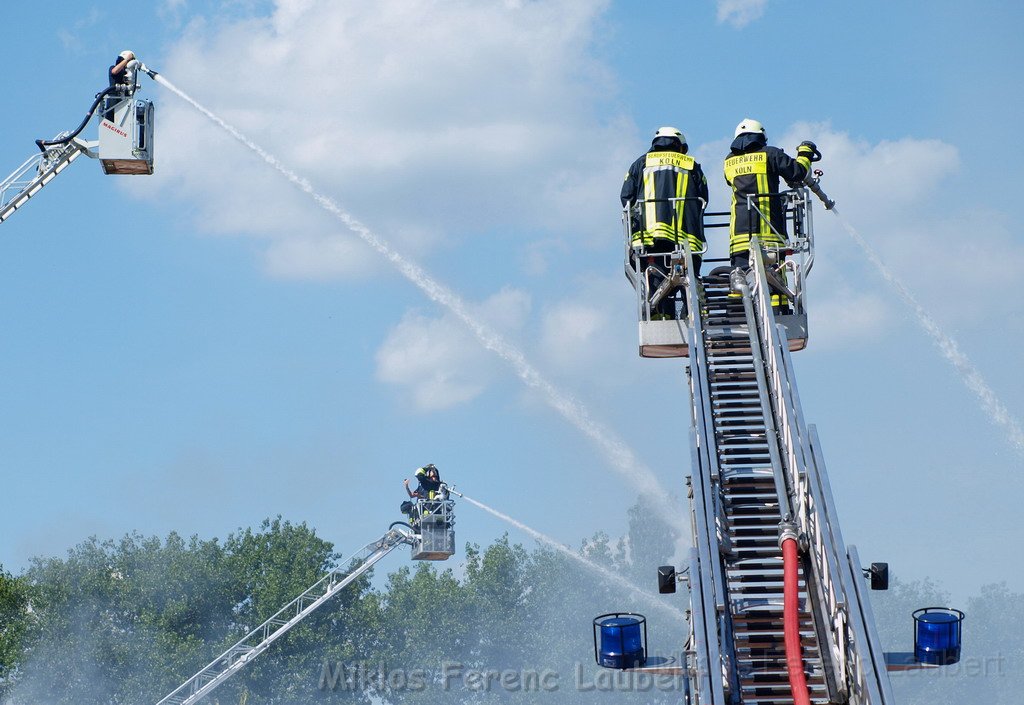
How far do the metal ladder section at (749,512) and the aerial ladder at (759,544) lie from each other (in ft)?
0.04

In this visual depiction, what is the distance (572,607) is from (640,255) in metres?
42.7

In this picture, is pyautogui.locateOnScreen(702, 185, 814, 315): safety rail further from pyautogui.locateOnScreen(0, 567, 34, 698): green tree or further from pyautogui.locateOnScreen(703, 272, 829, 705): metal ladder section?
pyautogui.locateOnScreen(0, 567, 34, 698): green tree

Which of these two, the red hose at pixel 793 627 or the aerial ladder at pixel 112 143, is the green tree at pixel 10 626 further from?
the red hose at pixel 793 627

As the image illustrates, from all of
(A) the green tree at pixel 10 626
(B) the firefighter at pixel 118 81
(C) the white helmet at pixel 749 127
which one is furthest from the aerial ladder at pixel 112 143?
(A) the green tree at pixel 10 626

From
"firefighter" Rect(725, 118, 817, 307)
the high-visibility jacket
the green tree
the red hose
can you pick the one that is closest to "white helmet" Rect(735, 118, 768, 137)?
"firefighter" Rect(725, 118, 817, 307)

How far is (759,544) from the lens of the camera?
435 inches

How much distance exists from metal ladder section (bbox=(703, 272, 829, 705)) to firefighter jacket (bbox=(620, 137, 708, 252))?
1756 mm

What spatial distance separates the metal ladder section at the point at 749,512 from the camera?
9961mm

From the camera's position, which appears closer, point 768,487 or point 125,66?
point 768,487

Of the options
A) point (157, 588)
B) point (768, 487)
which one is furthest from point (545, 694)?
point (768, 487)

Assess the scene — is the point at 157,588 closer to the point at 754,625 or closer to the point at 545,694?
the point at 545,694

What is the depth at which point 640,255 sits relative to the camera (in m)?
15.7

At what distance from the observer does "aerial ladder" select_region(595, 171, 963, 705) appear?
9.38m

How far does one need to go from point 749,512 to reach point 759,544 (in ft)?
1.23
